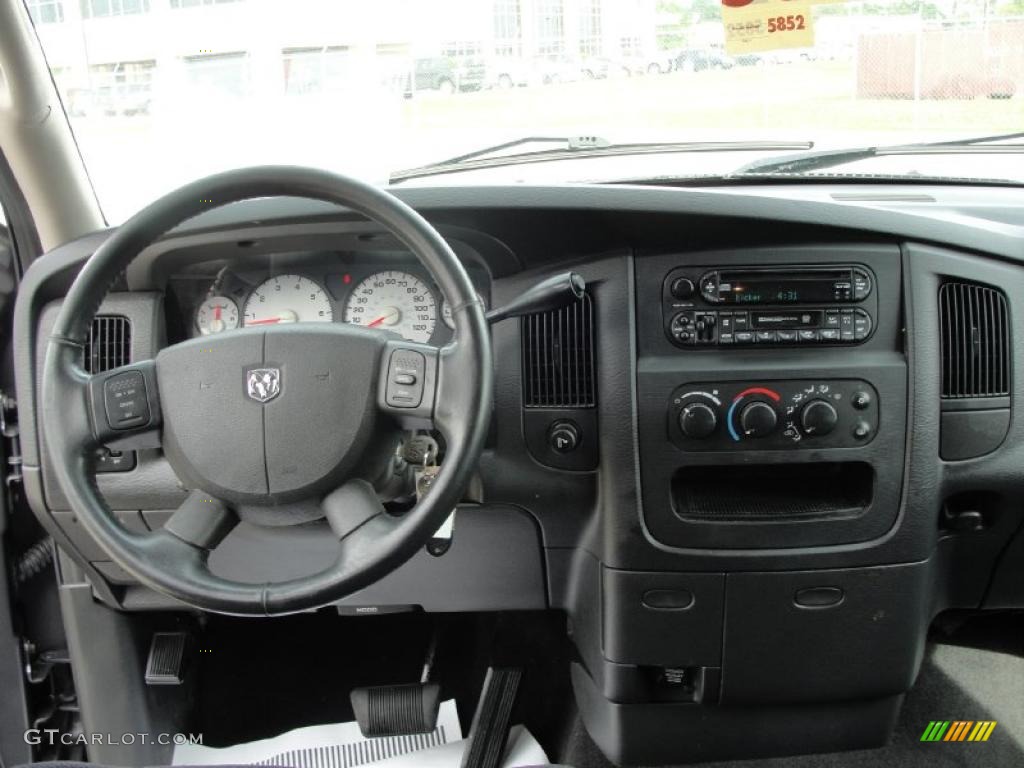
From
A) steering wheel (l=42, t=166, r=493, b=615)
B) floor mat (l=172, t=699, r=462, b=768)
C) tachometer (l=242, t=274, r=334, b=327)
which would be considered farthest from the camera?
floor mat (l=172, t=699, r=462, b=768)

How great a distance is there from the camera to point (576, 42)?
2.04m

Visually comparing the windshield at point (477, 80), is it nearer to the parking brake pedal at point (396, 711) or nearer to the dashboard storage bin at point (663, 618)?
the dashboard storage bin at point (663, 618)

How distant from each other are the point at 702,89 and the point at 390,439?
1118 millimetres

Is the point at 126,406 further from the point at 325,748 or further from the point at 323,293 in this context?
the point at 325,748

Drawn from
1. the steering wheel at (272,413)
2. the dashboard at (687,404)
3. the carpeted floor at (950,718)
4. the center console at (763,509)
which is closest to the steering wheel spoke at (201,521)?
the steering wheel at (272,413)

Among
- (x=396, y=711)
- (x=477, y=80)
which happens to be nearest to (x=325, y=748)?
(x=396, y=711)

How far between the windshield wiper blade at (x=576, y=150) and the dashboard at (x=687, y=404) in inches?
19.5

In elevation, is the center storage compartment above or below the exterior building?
below

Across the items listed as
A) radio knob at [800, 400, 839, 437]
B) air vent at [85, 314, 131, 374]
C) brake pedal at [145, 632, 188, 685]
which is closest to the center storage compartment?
radio knob at [800, 400, 839, 437]

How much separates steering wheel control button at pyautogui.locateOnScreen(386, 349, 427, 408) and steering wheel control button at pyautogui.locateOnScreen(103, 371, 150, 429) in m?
0.37

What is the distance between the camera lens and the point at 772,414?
5.71 ft

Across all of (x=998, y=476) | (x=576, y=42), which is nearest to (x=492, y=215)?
(x=576, y=42)

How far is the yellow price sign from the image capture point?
182 cm

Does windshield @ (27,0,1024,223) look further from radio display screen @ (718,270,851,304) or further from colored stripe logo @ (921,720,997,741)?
colored stripe logo @ (921,720,997,741)
